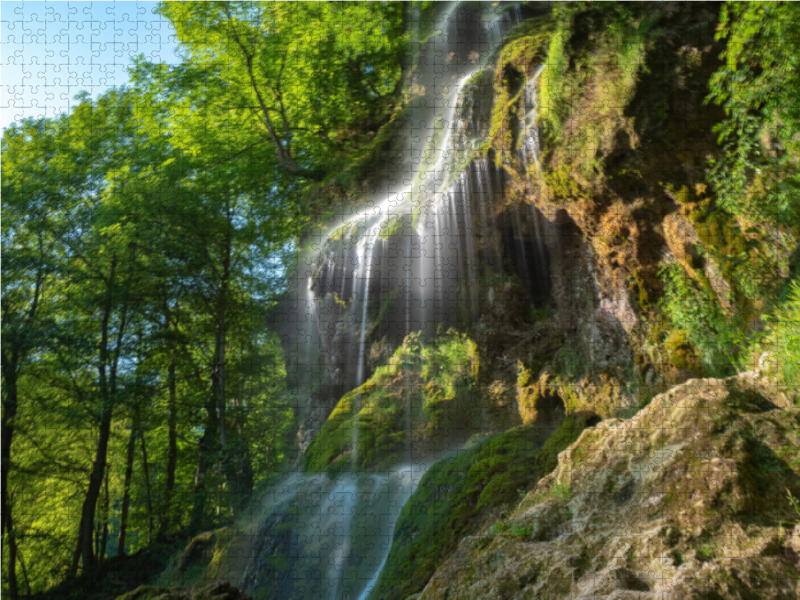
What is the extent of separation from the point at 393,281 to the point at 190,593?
589 centimetres

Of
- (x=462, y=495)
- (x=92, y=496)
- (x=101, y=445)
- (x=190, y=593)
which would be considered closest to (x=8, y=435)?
(x=101, y=445)

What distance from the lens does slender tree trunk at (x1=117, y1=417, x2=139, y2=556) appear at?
26.5ft

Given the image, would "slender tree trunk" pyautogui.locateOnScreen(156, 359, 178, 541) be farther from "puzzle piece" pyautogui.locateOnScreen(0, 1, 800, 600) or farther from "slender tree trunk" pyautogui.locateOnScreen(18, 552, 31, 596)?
"slender tree trunk" pyautogui.locateOnScreen(18, 552, 31, 596)

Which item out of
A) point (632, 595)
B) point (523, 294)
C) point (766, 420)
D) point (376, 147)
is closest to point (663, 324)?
point (523, 294)

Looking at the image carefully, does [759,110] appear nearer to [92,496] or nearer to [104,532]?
[92,496]

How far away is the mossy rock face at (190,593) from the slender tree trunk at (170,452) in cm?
494

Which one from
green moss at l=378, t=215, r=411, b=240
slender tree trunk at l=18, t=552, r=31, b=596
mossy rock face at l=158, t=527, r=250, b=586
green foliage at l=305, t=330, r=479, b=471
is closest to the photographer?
mossy rock face at l=158, t=527, r=250, b=586

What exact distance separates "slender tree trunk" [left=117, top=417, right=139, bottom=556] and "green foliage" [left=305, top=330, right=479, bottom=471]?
319 centimetres

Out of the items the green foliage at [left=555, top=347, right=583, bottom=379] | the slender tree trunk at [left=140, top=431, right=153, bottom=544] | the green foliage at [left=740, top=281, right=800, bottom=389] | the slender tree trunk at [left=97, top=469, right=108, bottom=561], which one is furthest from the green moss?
the slender tree trunk at [left=97, top=469, right=108, bottom=561]

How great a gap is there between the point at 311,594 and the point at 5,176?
9.06m

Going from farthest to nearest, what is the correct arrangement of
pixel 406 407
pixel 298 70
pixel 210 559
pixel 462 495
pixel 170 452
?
pixel 298 70
pixel 170 452
pixel 406 407
pixel 210 559
pixel 462 495

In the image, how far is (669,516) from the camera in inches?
86.8

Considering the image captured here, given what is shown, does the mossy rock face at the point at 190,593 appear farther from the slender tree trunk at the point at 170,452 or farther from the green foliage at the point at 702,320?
the slender tree trunk at the point at 170,452

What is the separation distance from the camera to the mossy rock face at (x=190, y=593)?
133 inches
